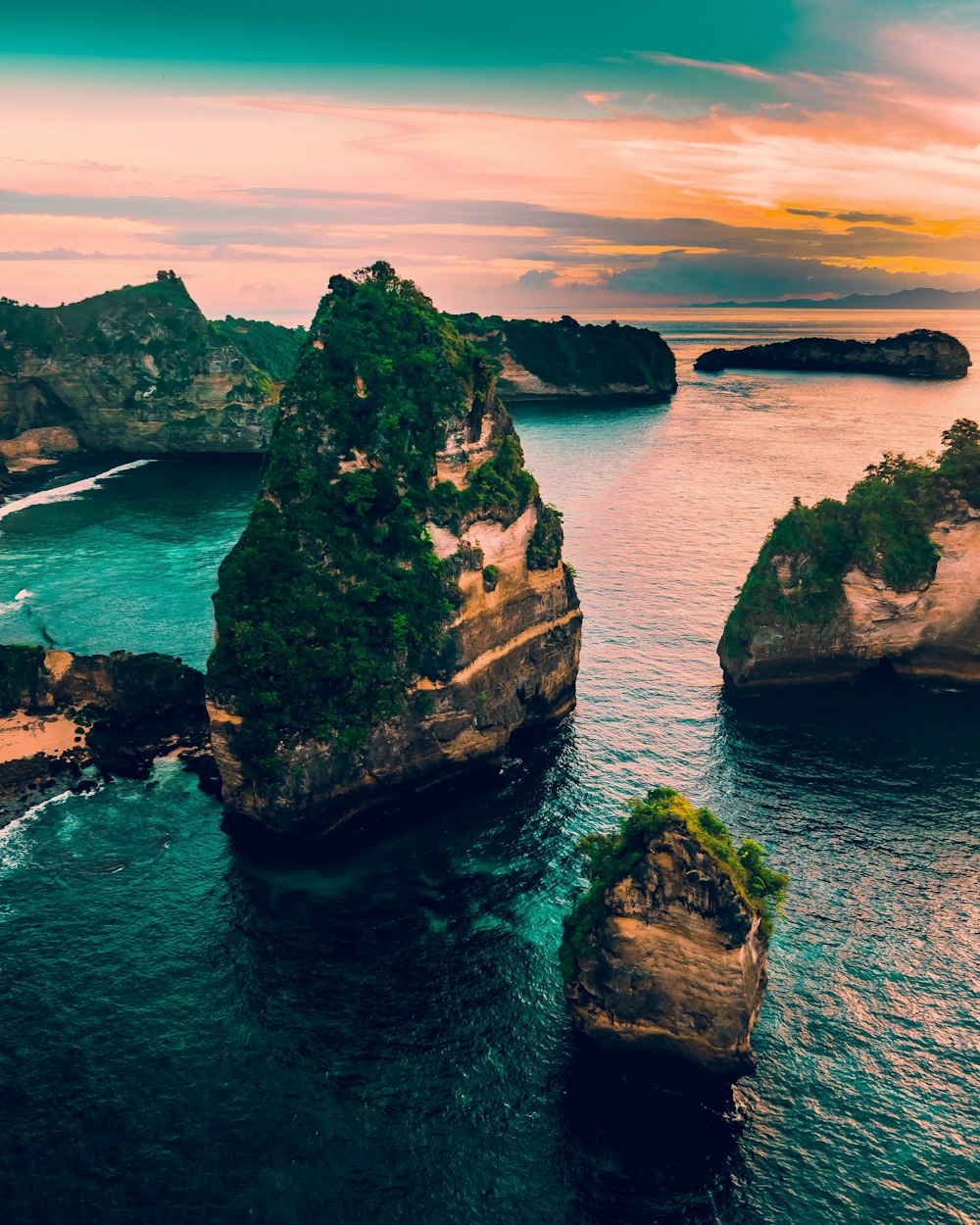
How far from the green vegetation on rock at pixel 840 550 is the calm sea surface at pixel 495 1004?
8.06 m

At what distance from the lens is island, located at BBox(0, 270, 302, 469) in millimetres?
159500

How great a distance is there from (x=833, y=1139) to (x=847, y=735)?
36861 mm

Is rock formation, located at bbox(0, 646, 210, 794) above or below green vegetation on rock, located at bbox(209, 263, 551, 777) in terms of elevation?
below

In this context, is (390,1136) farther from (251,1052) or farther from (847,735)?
(847,735)

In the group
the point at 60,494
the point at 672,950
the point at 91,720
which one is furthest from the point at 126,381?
the point at 672,950

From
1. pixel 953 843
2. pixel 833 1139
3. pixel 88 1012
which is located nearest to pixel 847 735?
pixel 953 843

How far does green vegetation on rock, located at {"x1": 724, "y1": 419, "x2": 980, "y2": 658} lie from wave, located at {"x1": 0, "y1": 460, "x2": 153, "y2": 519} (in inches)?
4348

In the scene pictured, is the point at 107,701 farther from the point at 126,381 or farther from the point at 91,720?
the point at 126,381

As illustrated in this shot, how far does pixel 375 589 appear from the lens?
60344 millimetres

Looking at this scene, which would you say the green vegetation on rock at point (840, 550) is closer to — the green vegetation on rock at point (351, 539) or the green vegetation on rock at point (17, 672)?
the green vegetation on rock at point (351, 539)

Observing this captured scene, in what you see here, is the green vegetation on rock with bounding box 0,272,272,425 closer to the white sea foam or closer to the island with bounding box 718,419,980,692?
the white sea foam

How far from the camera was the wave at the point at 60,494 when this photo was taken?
13362cm

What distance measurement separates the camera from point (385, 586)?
60531 millimetres

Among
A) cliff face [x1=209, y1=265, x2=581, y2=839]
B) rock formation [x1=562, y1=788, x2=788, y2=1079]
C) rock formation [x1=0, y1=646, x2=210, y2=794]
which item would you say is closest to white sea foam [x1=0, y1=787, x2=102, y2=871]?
rock formation [x1=0, y1=646, x2=210, y2=794]
